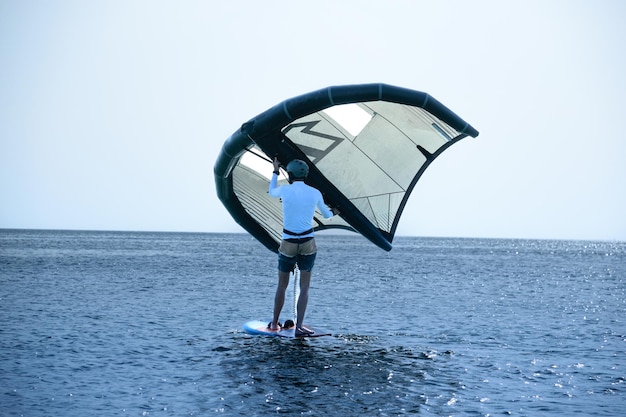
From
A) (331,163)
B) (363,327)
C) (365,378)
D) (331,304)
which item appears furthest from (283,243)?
(331,304)

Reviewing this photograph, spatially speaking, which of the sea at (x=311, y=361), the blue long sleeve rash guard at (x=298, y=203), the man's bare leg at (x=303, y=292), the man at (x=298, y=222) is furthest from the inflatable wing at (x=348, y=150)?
the sea at (x=311, y=361)

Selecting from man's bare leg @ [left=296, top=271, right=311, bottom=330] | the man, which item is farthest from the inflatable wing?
man's bare leg @ [left=296, top=271, right=311, bottom=330]

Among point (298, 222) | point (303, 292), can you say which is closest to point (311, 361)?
point (303, 292)

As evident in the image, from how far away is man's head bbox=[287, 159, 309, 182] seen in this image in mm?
11945

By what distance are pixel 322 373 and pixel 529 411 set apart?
312cm

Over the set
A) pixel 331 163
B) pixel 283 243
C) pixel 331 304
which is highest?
pixel 331 163

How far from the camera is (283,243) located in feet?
40.6

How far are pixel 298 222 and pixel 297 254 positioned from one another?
590 mm

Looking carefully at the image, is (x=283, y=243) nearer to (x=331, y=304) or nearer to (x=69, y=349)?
(x=69, y=349)

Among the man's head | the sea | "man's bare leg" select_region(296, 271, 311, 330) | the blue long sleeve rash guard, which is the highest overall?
the man's head

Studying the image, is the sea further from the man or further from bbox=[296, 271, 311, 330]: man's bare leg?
the man

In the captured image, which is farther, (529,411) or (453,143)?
(453,143)

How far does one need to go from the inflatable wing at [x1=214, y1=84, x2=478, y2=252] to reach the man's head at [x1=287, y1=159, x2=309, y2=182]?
20.1 inches

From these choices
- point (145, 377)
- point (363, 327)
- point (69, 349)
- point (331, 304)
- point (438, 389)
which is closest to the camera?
Result: point (438, 389)
